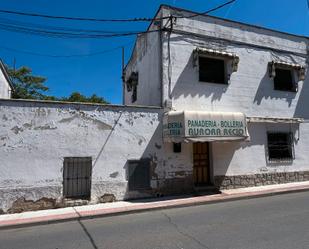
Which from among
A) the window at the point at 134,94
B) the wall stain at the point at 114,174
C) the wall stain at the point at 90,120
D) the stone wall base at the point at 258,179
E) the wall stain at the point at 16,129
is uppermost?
the window at the point at 134,94

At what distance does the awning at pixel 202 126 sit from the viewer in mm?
9688

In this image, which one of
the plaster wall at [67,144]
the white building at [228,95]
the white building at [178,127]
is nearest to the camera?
the plaster wall at [67,144]

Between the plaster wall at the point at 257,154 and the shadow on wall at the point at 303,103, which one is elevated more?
the shadow on wall at the point at 303,103

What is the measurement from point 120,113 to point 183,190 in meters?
3.78

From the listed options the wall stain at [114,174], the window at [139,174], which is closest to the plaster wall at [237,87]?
the window at [139,174]

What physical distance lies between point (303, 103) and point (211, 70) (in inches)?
216

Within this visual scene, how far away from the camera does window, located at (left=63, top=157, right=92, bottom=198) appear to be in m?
9.41

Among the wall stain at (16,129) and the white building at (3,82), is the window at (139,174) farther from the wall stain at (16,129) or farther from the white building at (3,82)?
the white building at (3,82)

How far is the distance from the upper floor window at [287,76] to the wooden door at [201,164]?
494 cm

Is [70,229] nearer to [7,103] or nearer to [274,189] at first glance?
[7,103]

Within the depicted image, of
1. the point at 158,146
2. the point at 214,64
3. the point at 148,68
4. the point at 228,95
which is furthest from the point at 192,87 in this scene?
the point at 158,146

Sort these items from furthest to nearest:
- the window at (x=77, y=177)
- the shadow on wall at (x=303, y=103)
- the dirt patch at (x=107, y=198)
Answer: the shadow on wall at (x=303, y=103)
the window at (x=77, y=177)
the dirt patch at (x=107, y=198)

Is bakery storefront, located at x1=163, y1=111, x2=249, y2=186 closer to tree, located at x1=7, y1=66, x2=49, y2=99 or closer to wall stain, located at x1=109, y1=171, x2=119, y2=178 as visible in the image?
wall stain, located at x1=109, y1=171, x2=119, y2=178

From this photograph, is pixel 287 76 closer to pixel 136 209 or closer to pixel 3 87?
pixel 136 209
